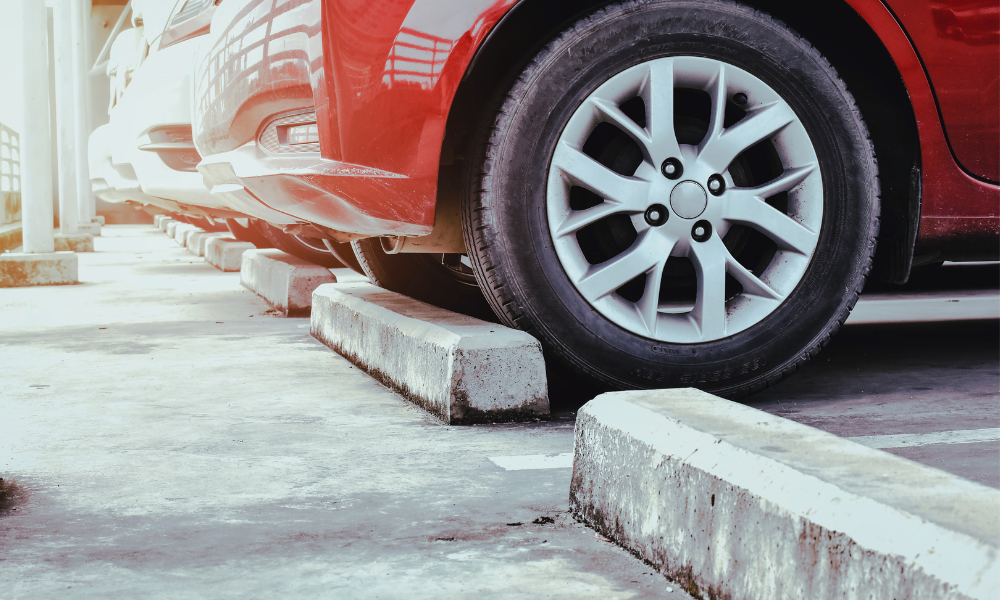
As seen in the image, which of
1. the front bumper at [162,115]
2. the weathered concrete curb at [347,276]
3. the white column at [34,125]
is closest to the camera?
the front bumper at [162,115]

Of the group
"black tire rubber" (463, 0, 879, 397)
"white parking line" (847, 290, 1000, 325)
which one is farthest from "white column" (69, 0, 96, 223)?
"black tire rubber" (463, 0, 879, 397)

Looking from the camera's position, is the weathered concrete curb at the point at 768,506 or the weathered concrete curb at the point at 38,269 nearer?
the weathered concrete curb at the point at 768,506

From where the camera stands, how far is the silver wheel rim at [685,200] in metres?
2.49

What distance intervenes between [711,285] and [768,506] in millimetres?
1310

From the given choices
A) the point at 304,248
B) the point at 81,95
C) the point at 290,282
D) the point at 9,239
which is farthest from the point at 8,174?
the point at 290,282

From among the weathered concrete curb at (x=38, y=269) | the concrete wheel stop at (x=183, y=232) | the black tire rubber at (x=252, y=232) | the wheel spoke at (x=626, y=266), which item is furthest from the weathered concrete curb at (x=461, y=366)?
the concrete wheel stop at (x=183, y=232)

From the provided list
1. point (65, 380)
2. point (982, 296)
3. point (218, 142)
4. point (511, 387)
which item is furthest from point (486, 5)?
point (982, 296)

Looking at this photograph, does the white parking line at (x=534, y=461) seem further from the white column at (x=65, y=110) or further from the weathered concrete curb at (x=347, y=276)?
the white column at (x=65, y=110)

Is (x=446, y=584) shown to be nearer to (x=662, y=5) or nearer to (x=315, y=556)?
(x=315, y=556)

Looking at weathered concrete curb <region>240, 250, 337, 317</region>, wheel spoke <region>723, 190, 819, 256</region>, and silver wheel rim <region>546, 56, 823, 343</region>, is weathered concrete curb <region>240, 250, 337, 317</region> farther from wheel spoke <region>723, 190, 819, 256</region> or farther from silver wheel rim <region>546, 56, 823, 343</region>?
wheel spoke <region>723, 190, 819, 256</region>

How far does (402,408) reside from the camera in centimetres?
266

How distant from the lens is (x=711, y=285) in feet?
8.23

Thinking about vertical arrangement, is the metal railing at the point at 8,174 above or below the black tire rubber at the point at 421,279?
above

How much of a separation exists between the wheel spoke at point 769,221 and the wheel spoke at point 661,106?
7.5 inches
